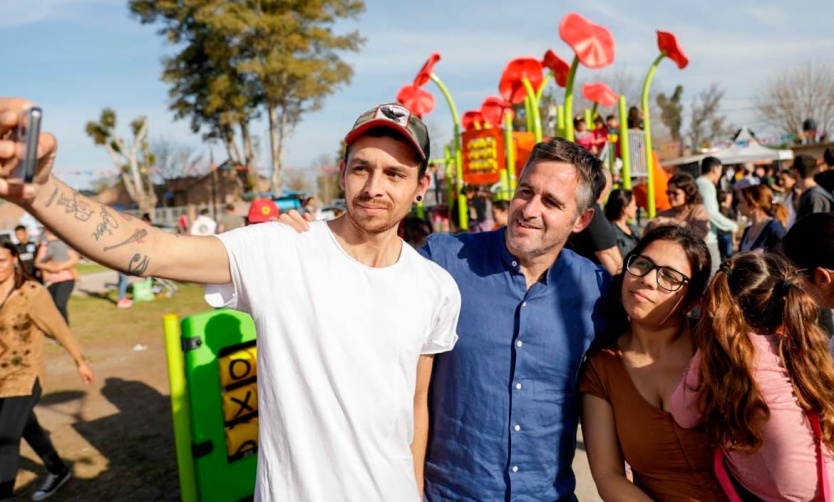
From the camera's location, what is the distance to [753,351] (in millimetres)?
1602

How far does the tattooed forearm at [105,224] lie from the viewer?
1244mm

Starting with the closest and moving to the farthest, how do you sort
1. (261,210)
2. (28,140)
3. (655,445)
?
1. (28,140)
2. (655,445)
3. (261,210)

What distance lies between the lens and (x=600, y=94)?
35.0 ft

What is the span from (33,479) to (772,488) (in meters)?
4.85

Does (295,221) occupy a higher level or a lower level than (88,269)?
higher

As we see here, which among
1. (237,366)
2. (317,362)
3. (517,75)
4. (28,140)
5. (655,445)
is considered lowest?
(237,366)

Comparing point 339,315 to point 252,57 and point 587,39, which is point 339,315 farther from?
point 252,57

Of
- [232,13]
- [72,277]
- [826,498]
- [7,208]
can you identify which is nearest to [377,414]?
[826,498]

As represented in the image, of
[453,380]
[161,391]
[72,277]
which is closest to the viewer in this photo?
[453,380]

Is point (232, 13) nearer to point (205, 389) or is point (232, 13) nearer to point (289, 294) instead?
point (205, 389)

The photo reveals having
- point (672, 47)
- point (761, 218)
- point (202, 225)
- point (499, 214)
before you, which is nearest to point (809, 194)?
point (761, 218)

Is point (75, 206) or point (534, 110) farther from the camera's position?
point (534, 110)

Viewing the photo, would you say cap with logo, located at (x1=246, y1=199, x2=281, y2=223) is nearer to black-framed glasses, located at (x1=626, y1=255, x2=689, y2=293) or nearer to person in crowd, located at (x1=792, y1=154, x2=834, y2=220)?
black-framed glasses, located at (x1=626, y1=255, x2=689, y2=293)

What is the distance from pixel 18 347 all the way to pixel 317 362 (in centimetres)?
315
